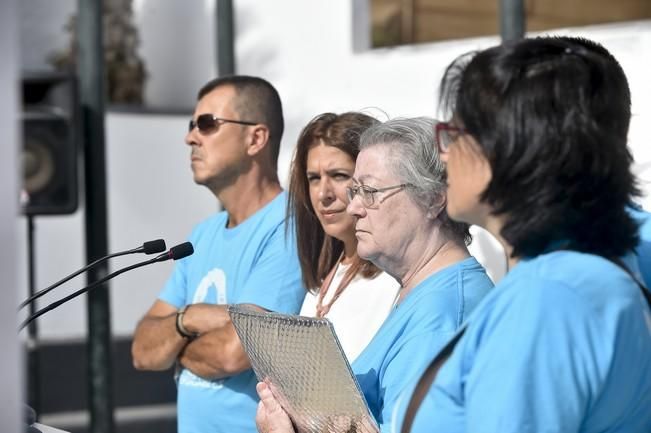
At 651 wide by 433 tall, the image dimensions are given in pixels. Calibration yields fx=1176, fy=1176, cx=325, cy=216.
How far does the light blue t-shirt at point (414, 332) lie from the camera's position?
2172mm

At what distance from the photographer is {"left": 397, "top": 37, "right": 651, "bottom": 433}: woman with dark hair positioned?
1566 millimetres

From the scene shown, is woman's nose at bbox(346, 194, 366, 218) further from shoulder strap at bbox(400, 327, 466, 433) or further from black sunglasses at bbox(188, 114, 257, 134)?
black sunglasses at bbox(188, 114, 257, 134)

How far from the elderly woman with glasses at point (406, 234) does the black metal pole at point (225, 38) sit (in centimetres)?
286

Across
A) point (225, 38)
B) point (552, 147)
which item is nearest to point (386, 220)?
point (552, 147)

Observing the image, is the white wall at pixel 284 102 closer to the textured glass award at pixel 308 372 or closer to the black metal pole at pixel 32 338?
the textured glass award at pixel 308 372

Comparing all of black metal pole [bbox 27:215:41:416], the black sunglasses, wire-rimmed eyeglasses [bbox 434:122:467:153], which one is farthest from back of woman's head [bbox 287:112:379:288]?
black metal pole [bbox 27:215:41:416]

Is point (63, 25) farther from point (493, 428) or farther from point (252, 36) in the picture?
point (493, 428)

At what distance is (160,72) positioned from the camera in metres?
9.86

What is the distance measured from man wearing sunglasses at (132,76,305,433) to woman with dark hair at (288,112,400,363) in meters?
0.14

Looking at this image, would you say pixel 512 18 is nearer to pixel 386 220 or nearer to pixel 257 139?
pixel 257 139

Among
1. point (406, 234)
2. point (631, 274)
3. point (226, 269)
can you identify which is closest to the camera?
point (631, 274)

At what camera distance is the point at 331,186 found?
2.96 m

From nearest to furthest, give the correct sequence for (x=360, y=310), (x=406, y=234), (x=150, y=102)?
(x=406, y=234)
(x=360, y=310)
(x=150, y=102)

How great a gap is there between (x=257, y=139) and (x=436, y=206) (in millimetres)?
1274
